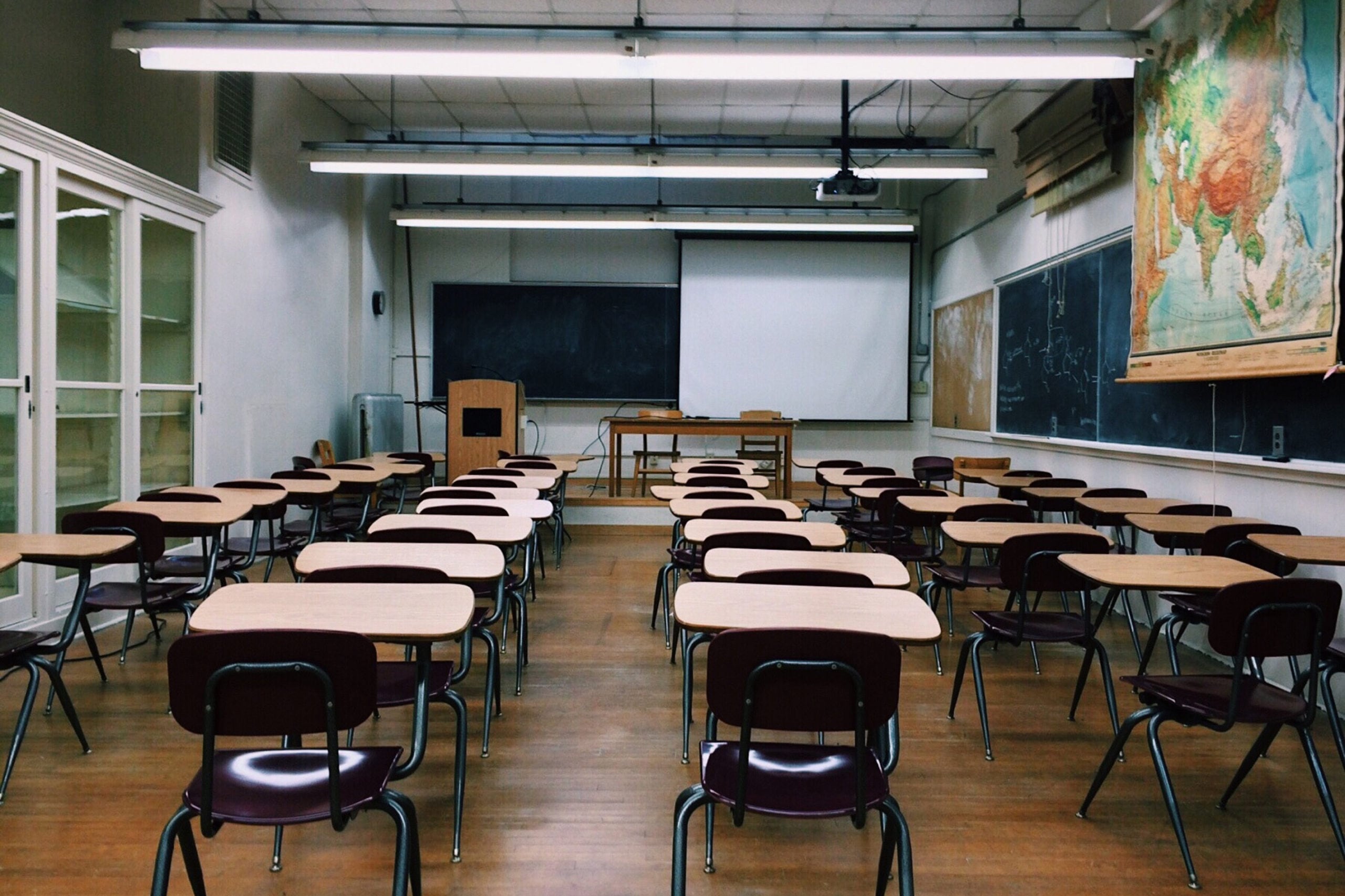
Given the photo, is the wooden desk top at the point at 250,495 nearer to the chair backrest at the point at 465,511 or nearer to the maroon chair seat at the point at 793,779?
the chair backrest at the point at 465,511

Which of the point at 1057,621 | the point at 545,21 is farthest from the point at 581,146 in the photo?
the point at 1057,621

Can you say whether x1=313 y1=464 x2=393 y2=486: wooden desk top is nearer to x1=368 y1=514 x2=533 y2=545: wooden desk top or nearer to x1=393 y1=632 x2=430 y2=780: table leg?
x1=368 y1=514 x2=533 y2=545: wooden desk top

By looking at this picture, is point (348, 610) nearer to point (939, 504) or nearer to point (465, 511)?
point (465, 511)

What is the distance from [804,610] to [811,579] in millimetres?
282

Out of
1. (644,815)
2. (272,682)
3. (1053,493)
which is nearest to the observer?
(272,682)

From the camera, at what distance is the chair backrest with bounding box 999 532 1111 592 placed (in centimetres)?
297

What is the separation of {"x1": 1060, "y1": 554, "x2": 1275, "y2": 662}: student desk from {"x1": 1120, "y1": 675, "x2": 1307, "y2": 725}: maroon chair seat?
0.84 feet

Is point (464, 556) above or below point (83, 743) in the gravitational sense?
above

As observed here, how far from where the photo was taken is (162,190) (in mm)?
5195

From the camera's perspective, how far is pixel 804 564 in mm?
2654

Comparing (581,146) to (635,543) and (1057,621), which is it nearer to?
(635,543)

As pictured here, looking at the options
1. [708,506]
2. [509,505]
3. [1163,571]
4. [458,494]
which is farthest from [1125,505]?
[458,494]

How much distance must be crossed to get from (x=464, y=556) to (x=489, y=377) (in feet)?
25.9

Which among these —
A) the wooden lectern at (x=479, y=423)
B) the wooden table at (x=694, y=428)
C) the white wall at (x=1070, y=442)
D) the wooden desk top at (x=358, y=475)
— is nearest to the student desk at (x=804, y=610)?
the white wall at (x=1070, y=442)
